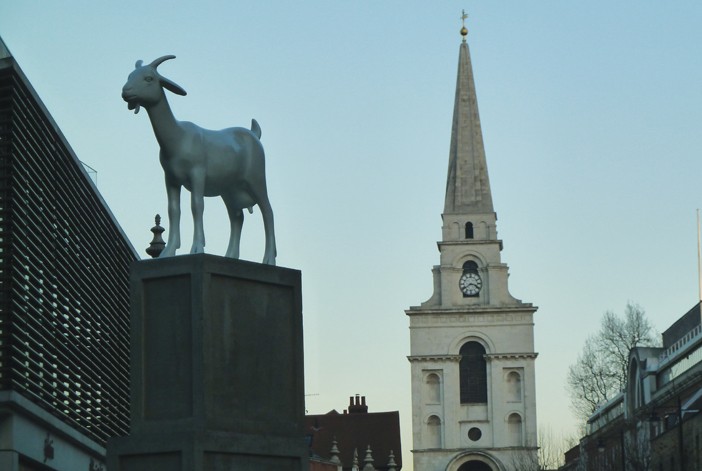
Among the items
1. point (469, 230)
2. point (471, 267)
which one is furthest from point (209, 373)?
point (469, 230)

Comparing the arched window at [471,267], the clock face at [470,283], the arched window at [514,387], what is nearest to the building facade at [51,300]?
the arched window at [514,387]

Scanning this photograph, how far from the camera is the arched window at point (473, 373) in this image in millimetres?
116750

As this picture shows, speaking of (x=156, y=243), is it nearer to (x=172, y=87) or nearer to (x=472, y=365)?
(x=172, y=87)

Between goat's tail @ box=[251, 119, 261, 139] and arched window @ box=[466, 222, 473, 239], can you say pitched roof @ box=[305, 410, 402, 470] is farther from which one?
goat's tail @ box=[251, 119, 261, 139]

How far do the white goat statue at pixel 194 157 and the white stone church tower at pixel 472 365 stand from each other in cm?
9345

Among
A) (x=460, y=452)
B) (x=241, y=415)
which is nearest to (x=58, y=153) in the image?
(x=241, y=415)

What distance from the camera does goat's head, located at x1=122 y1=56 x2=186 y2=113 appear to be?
2028cm

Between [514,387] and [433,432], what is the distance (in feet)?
22.7

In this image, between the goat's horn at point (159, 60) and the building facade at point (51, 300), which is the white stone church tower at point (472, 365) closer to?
the building facade at point (51, 300)

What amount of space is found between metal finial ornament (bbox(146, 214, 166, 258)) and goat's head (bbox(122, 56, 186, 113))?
855 centimetres

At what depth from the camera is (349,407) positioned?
128 m

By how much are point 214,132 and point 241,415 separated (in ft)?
12.8

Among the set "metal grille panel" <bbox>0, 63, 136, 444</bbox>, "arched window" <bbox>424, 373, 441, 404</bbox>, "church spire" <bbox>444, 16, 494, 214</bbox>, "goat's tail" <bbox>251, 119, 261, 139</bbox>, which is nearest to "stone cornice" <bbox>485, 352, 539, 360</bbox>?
"arched window" <bbox>424, 373, 441, 404</bbox>

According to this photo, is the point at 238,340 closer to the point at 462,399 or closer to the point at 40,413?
the point at 40,413
